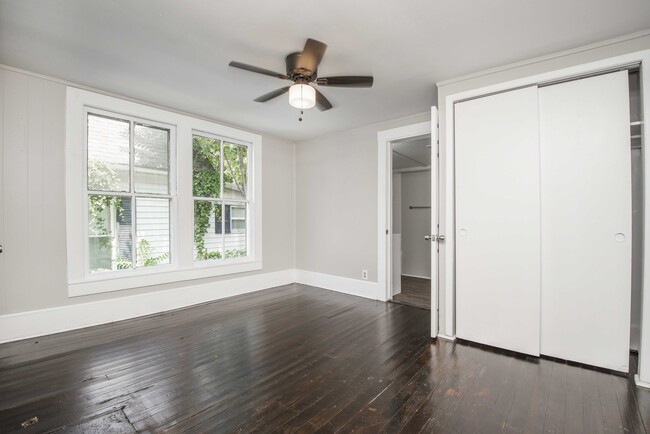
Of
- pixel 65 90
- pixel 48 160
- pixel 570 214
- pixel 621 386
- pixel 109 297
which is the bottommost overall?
pixel 621 386

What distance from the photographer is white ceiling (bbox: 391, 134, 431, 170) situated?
4262 mm

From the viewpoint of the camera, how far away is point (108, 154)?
3.35m

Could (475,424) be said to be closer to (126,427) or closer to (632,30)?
(126,427)

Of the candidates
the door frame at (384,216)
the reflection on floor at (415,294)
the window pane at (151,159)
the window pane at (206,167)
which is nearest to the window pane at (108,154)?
the window pane at (151,159)

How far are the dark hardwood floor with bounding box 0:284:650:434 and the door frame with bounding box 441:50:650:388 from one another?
263 millimetres

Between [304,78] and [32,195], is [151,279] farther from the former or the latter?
[304,78]

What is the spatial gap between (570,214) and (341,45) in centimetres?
231

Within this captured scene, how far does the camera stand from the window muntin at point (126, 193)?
3252 millimetres

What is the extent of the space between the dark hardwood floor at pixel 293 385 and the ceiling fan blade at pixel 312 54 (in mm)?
2416

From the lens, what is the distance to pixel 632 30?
6.98 ft

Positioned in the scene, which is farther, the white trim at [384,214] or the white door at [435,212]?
the white trim at [384,214]

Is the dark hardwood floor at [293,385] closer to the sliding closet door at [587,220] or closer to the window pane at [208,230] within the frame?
the sliding closet door at [587,220]

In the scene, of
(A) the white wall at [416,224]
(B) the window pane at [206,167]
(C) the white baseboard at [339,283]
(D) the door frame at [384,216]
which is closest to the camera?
(B) the window pane at [206,167]

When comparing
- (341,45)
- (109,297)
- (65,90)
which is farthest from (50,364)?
(341,45)
